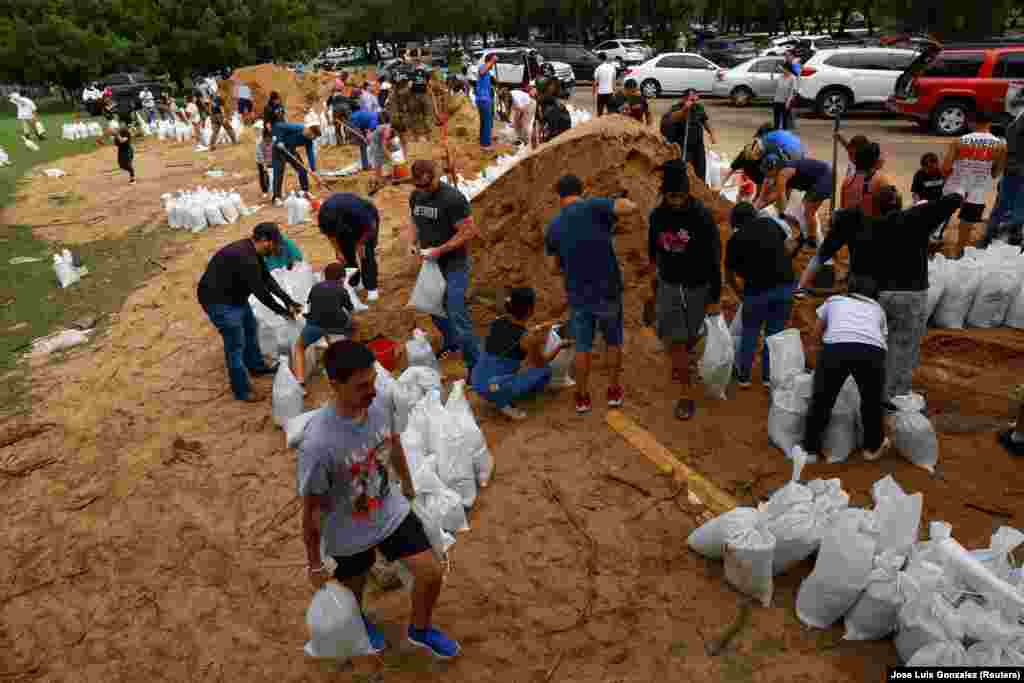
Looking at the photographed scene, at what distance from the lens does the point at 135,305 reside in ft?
23.6

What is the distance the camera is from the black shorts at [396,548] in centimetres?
249

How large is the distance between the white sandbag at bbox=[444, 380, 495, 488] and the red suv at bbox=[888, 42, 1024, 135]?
11.3 m

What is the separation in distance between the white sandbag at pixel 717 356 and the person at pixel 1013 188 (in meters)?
3.75

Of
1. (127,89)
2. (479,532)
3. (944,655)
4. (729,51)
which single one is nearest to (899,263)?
(944,655)

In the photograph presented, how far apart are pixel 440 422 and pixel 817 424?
2079 mm

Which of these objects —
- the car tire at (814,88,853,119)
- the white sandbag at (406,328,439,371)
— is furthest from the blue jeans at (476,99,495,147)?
the white sandbag at (406,328,439,371)

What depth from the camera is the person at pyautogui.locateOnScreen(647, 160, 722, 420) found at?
3.94m

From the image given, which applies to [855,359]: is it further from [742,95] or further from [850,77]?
[742,95]

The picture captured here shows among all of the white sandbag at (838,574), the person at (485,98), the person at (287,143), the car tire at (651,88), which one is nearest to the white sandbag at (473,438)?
the white sandbag at (838,574)

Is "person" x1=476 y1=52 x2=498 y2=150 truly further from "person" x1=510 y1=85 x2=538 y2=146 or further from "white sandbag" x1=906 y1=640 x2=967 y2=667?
"white sandbag" x1=906 y1=640 x2=967 y2=667

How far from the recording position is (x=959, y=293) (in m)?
5.12

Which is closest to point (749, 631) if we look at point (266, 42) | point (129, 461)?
point (129, 461)

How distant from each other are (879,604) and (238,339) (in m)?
4.23

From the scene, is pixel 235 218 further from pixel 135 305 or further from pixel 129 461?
pixel 129 461
